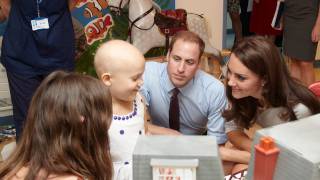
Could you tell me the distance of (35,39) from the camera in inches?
89.9

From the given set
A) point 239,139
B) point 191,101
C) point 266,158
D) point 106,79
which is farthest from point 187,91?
point 266,158

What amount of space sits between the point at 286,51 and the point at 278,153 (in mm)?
2719

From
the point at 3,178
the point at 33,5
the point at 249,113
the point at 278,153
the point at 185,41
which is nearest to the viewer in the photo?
the point at 278,153

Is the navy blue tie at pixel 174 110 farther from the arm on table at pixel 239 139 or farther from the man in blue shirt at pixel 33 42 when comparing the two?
the man in blue shirt at pixel 33 42

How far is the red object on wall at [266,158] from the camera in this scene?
76cm

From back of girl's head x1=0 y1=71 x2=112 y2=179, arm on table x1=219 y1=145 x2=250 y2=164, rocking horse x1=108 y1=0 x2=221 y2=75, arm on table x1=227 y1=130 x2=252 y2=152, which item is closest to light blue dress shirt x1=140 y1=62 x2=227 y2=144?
arm on table x1=227 y1=130 x2=252 y2=152

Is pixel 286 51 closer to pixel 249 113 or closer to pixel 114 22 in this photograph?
pixel 114 22

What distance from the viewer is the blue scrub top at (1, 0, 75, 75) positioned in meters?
2.23

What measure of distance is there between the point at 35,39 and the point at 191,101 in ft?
3.08

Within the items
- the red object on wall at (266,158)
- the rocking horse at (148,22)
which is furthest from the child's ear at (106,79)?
the rocking horse at (148,22)

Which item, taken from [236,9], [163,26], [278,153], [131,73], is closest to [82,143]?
[131,73]

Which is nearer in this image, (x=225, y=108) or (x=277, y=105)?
(x=277, y=105)

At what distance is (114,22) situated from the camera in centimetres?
338

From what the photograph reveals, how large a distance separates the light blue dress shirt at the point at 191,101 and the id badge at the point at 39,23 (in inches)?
24.1
